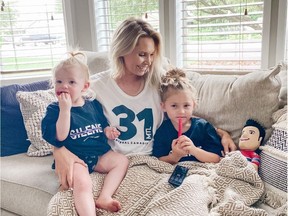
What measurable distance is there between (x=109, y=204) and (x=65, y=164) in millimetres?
282

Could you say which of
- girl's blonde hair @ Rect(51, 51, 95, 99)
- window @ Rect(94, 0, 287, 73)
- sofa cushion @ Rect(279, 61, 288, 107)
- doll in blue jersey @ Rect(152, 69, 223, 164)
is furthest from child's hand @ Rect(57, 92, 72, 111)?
window @ Rect(94, 0, 287, 73)

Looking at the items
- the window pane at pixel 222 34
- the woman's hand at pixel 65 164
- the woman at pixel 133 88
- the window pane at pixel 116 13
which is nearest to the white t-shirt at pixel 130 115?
the woman at pixel 133 88

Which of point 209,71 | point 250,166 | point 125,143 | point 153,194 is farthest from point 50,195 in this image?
point 209,71

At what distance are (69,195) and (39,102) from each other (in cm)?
76

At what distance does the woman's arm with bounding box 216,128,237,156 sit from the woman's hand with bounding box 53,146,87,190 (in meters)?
0.66

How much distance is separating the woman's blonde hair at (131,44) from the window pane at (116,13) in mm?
1081

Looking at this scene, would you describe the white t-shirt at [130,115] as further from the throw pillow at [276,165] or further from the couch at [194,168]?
the throw pillow at [276,165]

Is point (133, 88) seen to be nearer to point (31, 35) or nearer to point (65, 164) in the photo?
point (65, 164)

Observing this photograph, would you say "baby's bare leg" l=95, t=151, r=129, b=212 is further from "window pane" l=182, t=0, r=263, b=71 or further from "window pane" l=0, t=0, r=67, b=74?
"window pane" l=0, t=0, r=67, b=74

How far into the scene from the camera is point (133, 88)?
1.61m

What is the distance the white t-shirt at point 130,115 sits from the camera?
5.11 ft

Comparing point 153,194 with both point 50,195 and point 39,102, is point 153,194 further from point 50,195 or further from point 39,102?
point 39,102

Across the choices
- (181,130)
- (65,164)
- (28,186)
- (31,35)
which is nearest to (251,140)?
(181,130)

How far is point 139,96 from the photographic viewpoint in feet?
5.20
